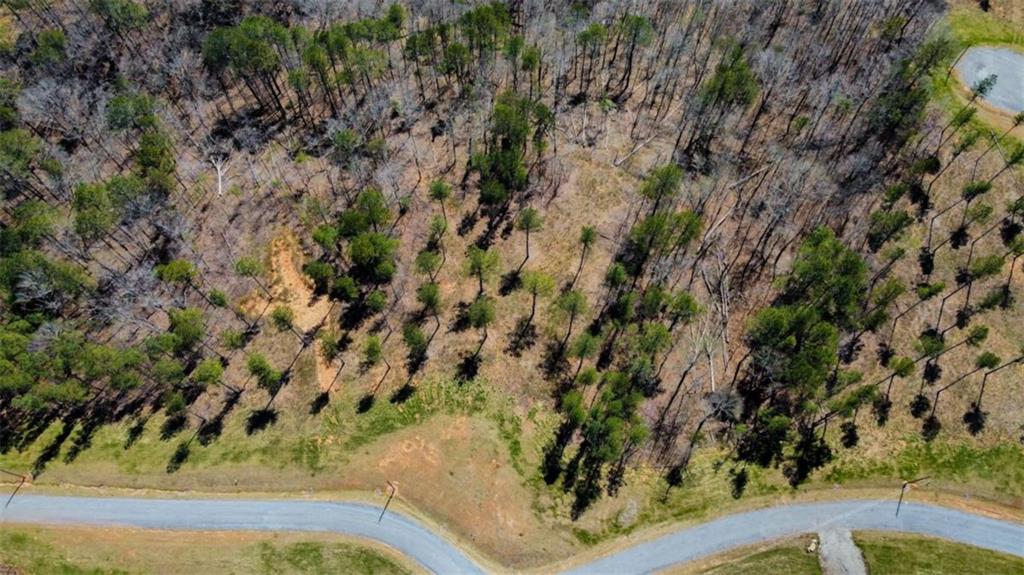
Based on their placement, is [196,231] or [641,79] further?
[641,79]

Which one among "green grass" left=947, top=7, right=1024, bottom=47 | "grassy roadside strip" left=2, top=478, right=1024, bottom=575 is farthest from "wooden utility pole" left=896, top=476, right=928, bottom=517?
"green grass" left=947, top=7, right=1024, bottom=47

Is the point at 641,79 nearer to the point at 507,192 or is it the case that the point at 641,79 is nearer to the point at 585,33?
the point at 585,33

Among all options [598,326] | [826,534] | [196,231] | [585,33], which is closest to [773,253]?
[598,326]

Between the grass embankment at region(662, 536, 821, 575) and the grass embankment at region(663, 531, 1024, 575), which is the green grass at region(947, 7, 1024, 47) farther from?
the grass embankment at region(662, 536, 821, 575)

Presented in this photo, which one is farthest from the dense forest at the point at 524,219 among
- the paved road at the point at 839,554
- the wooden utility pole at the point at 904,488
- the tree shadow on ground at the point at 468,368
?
the paved road at the point at 839,554

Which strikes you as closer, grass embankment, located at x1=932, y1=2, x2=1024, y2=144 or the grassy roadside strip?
the grassy roadside strip

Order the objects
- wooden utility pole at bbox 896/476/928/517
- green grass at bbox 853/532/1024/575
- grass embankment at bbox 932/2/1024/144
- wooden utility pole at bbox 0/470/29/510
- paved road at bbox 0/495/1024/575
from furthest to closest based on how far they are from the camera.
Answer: grass embankment at bbox 932/2/1024/144 → wooden utility pole at bbox 0/470/29/510 → wooden utility pole at bbox 896/476/928/517 → paved road at bbox 0/495/1024/575 → green grass at bbox 853/532/1024/575
